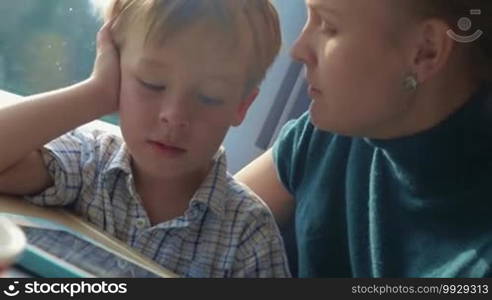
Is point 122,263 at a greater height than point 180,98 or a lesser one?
lesser

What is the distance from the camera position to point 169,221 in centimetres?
62

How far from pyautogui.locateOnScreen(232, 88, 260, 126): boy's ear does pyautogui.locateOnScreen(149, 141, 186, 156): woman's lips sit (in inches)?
2.1

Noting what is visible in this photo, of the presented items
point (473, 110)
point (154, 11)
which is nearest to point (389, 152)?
point (473, 110)

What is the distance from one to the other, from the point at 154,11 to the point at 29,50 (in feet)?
0.42

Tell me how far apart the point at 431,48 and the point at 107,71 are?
25 centimetres

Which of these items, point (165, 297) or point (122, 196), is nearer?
point (165, 297)

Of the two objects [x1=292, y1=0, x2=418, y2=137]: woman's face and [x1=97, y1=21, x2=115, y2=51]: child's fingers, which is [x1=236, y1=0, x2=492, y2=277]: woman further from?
[x1=97, y1=21, x2=115, y2=51]: child's fingers

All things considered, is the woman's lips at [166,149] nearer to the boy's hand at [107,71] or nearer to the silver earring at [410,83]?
the boy's hand at [107,71]

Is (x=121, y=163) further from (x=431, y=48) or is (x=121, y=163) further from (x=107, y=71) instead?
(x=431, y=48)

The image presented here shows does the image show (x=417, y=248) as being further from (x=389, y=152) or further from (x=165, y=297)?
(x=165, y=297)

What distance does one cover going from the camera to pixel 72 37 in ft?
2.09

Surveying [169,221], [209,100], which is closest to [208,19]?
[209,100]

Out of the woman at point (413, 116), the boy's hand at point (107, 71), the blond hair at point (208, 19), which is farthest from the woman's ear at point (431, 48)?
the boy's hand at point (107, 71)

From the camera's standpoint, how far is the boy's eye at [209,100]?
1.92 ft
